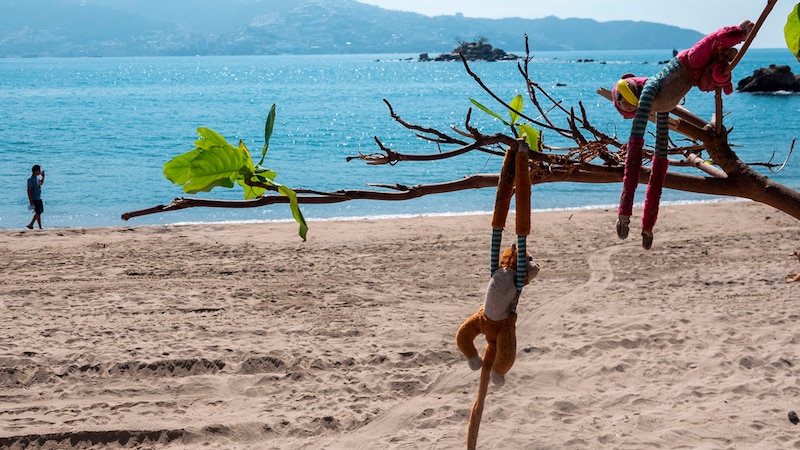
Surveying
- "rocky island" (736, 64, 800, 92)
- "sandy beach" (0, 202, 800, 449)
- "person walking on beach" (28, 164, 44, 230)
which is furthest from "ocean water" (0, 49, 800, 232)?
"person walking on beach" (28, 164, 44, 230)

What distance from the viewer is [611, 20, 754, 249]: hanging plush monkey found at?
1766 millimetres

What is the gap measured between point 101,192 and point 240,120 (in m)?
29.5

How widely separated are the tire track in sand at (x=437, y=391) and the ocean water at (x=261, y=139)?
280cm

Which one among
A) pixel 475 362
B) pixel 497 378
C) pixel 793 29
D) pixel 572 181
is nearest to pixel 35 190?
pixel 475 362

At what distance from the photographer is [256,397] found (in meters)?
7.36

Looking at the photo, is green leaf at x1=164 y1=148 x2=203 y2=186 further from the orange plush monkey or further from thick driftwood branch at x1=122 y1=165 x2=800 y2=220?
the orange plush monkey

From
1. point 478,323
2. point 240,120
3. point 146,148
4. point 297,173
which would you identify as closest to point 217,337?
point 478,323

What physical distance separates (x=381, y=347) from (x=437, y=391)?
3.93ft

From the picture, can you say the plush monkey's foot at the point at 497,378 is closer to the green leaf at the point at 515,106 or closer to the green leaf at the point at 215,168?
the green leaf at the point at 515,106

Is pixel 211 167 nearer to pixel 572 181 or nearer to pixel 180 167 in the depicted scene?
pixel 180 167

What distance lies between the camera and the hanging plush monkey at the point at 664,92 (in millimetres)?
1766

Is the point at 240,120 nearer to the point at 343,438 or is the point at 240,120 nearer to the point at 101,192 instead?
the point at 101,192

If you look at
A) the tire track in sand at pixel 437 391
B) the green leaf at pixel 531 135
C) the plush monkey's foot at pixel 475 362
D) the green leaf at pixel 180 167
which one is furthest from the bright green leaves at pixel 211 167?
the tire track in sand at pixel 437 391

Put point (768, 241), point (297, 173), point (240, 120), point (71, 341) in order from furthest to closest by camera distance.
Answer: point (240, 120) → point (297, 173) → point (768, 241) → point (71, 341)
